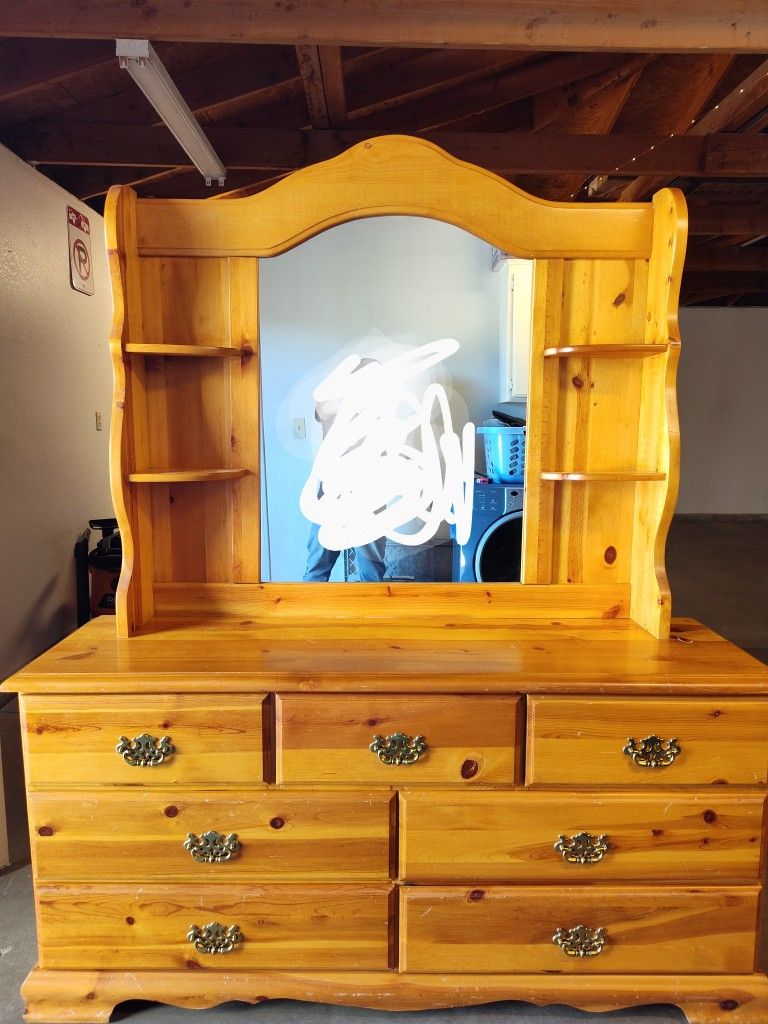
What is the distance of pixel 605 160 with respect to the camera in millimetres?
4164

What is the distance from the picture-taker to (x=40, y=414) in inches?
142

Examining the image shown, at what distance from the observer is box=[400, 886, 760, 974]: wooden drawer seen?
1.53 meters

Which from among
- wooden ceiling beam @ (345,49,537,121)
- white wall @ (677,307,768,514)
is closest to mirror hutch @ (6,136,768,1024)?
wooden ceiling beam @ (345,49,537,121)

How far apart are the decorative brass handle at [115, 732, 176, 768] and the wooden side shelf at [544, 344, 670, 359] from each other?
1.31 meters

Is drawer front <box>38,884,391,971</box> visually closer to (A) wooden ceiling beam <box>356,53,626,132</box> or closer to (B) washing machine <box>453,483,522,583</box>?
(B) washing machine <box>453,483,522,583</box>

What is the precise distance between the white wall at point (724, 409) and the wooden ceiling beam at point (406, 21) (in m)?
6.69

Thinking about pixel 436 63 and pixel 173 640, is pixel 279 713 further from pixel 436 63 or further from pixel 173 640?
pixel 436 63

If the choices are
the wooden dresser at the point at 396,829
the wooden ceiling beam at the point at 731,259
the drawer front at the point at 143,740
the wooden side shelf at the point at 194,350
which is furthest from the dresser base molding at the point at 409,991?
the wooden ceiling beam at the point at 731,259

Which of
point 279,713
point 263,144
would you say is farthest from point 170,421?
point 263,144

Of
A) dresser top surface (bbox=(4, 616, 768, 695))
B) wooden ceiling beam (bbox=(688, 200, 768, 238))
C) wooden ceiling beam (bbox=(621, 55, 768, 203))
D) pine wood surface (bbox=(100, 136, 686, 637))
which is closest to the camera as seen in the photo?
dresser top surface (bbox=(4, 616, 768, 695))

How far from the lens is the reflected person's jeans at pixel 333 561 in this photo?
1851 millimetres

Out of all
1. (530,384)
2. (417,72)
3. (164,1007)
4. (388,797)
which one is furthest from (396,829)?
(417,72)

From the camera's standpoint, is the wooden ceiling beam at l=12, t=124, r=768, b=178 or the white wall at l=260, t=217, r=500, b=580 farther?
the wooden ceiling beam at l=12, t=124, r=768, b=178

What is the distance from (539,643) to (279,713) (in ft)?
2.17
